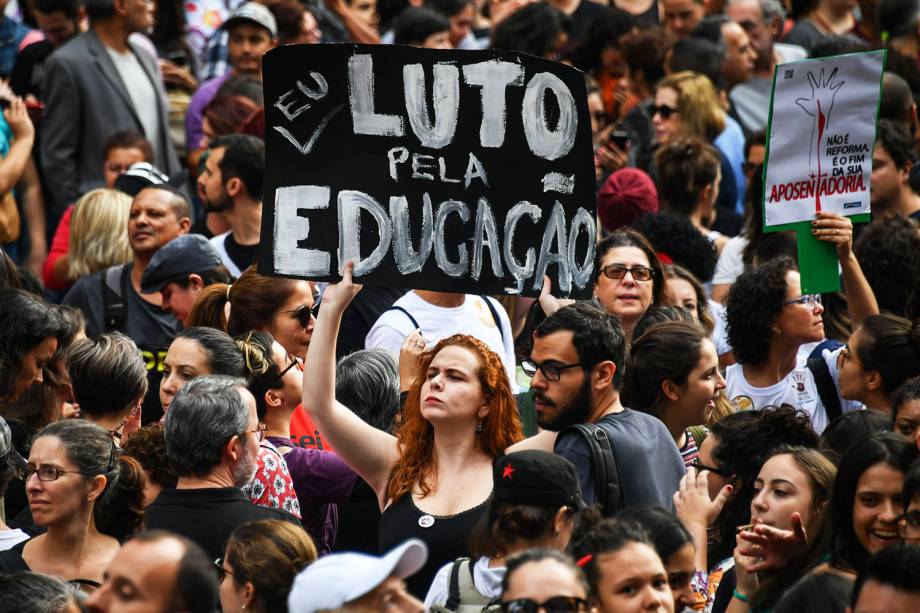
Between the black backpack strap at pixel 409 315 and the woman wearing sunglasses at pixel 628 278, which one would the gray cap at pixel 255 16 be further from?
the black backpack strap at pixel 409 315

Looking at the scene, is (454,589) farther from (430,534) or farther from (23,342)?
(23,342)

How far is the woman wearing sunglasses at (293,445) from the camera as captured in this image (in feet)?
21.1

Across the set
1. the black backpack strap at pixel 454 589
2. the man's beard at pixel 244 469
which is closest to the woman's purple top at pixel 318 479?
the man's beard at pixel 244 469

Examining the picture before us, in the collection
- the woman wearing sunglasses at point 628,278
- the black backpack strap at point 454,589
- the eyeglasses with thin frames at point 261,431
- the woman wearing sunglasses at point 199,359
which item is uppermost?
the woman wearing sunglasses at point 628,278

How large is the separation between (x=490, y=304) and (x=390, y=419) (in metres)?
1.14

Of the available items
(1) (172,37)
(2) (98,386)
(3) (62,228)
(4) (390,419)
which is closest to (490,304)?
(4) (390,419)

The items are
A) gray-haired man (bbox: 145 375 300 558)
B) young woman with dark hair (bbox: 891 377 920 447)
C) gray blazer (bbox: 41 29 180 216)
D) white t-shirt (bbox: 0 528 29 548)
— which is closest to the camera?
gray-haired man (bbox: 145 375 300 558)

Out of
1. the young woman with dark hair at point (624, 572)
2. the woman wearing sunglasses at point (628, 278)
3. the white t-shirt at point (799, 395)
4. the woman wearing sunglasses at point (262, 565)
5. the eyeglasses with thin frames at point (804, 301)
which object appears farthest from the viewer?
the woman wearing sunglasses at point (628, 278)

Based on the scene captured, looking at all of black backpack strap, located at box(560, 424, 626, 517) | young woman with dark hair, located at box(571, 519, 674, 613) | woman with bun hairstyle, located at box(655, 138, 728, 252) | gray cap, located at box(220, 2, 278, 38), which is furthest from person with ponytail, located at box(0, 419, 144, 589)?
gray cap, located at box(220, 2, 278, 38)

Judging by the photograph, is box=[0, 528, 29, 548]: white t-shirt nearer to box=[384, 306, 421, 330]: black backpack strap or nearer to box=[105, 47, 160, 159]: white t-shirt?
box=[384, 306, 421, 330]: black backpack strap

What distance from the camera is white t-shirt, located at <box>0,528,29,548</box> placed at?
5.94m

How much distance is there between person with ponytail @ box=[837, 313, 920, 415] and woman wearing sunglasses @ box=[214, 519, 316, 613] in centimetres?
301

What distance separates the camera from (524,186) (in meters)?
6.62

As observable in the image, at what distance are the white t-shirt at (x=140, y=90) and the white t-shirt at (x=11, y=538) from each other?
525 centimetres
